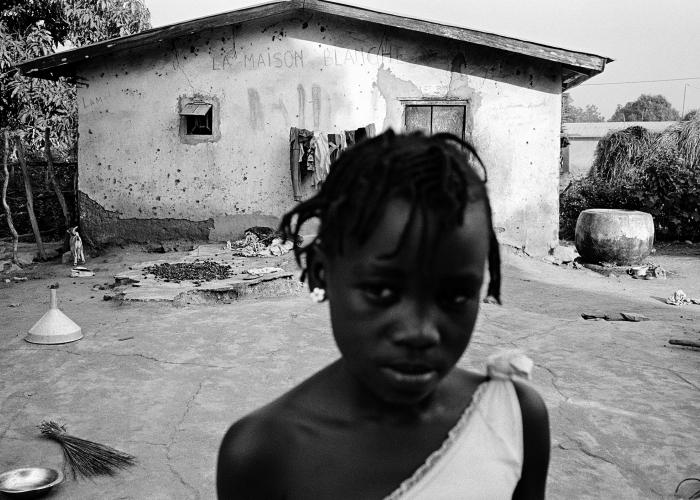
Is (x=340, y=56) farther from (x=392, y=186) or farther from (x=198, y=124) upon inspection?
(x=392, y=186)

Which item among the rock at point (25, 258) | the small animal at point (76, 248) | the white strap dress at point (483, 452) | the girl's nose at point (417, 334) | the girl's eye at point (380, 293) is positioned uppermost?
the girl's eye at point (380, 293)

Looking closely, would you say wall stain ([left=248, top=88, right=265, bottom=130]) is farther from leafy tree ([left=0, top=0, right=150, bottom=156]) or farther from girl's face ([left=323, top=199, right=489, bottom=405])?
girl's face ([left=323, top=199, right=489, bottom=405])

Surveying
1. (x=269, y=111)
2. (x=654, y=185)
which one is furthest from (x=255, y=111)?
(x=654, y=185)

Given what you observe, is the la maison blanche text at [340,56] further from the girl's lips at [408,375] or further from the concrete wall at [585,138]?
the concrete wall at [585,138]

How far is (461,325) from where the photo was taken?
913mm

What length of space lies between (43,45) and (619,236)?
31.4 ft

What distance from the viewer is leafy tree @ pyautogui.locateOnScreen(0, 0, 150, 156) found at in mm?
10227

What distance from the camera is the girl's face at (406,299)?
0.86 m

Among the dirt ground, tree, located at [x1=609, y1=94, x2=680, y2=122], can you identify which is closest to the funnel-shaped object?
the dirt ground

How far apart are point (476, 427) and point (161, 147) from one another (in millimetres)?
9474

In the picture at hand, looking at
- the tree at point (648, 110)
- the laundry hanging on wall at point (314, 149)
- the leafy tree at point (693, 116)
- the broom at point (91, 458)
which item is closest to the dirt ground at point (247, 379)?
the broom at point (91, 458)

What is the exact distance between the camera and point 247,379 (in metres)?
3.92

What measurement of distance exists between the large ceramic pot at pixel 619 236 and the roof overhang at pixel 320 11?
7.10 ft

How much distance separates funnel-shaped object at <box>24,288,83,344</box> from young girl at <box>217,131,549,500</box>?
4.17 m
